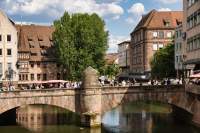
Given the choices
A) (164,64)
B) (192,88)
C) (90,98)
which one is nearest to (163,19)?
(164,64)

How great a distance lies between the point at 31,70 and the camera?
112625 mm

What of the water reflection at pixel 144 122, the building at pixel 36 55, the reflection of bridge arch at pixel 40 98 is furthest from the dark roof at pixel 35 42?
the reflection of bridge arch at pixel 40 98

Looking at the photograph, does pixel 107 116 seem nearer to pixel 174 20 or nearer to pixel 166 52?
pixel 166 52

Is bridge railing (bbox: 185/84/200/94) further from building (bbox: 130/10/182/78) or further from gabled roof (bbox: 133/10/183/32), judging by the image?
gabled roof (bbox: 133/10/183/32)

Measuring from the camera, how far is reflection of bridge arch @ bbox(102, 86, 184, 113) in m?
66.3

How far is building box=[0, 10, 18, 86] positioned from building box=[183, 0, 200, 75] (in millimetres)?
40747

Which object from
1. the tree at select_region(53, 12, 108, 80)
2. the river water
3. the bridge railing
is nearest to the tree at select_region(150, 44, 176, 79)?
the tree at select_region(53, 12, 108, 80)

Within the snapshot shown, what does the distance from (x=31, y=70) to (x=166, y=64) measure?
3312cm

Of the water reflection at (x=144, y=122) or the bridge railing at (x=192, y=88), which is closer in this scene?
the bridge railing at (x=192, y=88)

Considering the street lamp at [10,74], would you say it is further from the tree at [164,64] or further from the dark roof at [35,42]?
the tree at [164,64]

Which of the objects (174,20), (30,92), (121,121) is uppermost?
(174,20)

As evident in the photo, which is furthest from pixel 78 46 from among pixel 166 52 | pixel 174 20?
pixel 174 20

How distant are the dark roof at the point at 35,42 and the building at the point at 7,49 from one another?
33.0ft

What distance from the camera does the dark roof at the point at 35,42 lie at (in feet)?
369
